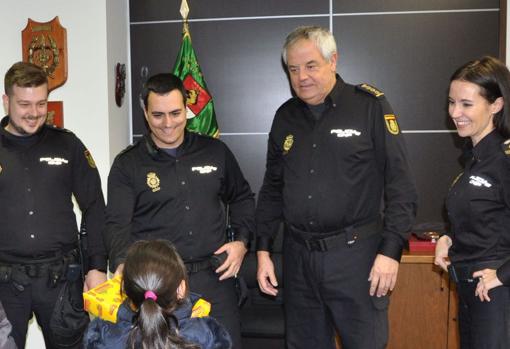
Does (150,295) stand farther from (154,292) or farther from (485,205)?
(485,205)

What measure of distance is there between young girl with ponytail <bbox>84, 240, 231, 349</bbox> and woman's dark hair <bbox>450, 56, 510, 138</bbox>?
123cm

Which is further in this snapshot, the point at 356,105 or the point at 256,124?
the point at 256,124

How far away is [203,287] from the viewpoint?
7.59 feet

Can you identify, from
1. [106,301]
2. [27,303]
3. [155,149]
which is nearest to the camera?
[106,301]

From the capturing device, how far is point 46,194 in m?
2.57

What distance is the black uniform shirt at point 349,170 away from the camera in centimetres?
223

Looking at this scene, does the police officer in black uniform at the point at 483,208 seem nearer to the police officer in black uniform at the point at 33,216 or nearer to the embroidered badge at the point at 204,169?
the embroidered badge at the point at 204,169

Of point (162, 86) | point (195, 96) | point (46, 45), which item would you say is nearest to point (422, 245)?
point (195, 96)

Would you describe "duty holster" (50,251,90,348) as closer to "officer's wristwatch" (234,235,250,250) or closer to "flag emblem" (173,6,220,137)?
"officer's wristwatch" (234,235,250,250)

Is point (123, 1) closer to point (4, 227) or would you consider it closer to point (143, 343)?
point (4, 227)

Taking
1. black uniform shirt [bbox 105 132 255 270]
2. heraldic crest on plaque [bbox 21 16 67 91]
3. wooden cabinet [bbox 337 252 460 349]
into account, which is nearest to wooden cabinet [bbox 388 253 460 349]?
wooden cabinet [bbox 337 252 460 349]

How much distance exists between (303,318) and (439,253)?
628mm

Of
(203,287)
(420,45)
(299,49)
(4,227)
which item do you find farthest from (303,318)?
(420,45)

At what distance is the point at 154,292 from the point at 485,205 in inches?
47.2
